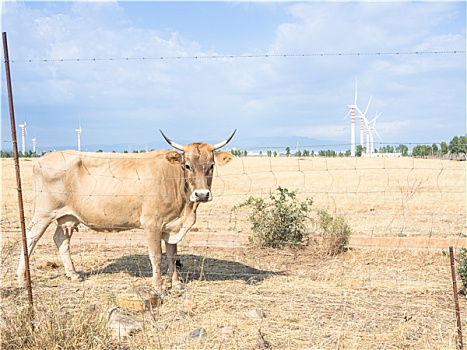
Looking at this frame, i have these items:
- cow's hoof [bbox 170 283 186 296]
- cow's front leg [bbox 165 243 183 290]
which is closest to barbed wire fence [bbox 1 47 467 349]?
cow's hoof [bbox 170 283 186 296]

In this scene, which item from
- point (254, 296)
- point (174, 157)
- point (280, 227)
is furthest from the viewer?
point (280, 227)

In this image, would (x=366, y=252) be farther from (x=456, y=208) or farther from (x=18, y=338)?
(x=456, y=208)

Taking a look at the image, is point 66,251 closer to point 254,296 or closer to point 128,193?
point 128,193

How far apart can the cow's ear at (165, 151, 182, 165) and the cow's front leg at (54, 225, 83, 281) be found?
202cm

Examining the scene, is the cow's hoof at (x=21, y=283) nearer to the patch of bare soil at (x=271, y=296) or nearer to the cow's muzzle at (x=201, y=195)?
the patch of bare soil at (x=271, y=296)

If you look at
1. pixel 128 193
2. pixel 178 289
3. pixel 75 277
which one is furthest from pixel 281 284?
pixel 75 277

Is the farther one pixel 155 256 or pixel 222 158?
pixel 222 158

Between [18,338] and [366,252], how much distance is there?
19.6 feet

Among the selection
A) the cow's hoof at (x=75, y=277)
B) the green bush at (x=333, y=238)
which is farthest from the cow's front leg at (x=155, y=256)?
the green bush at (x=333, y=238)

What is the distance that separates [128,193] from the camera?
23.7 feet

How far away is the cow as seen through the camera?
7055mm

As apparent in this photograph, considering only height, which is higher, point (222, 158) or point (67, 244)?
point (222, 158)

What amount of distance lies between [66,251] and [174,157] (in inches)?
90.6

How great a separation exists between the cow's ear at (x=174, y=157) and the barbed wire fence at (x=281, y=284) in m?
0.66
